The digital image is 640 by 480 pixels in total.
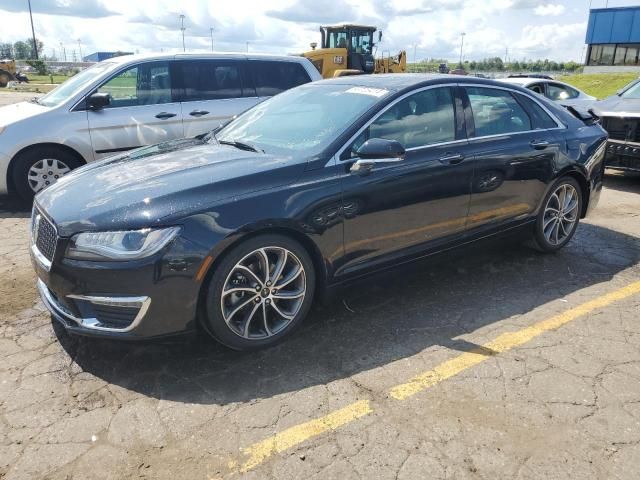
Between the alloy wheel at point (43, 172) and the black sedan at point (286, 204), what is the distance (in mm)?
2989

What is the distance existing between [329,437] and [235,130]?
2.61 meters

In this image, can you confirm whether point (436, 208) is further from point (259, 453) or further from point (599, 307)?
point (259, 453)

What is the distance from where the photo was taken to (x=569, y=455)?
249cm

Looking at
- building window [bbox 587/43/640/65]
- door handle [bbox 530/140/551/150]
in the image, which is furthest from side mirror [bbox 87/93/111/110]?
building window [bbox 587/43/640/65]

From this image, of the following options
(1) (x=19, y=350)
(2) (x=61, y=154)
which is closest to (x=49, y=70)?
(2) (x=61, y=154)

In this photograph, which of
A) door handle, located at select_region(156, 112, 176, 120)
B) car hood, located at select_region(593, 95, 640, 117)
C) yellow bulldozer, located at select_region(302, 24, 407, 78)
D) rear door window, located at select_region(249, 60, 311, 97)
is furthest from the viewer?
yellow bulldozer, located at select_region(302, 24, 407, 78)

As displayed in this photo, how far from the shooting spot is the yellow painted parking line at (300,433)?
2.47 m

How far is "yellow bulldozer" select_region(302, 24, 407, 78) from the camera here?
1883 centimetres

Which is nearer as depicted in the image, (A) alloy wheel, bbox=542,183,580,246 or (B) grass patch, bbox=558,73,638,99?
(A) alloy wheel, bbox=542,183,580,246

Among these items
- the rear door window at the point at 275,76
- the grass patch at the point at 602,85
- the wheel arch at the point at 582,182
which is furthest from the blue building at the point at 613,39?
the wheel arch at the point at 582,182

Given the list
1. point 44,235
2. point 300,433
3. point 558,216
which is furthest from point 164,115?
point 300,433

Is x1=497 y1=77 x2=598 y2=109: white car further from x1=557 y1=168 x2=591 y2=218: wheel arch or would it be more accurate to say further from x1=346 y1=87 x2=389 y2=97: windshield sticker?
x1=346 y1=87 x2=389 y2=97: windshield sticker

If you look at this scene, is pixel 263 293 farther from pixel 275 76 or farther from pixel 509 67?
pixel 509 67

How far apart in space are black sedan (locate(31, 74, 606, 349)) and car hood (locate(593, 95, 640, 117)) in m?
4.42
